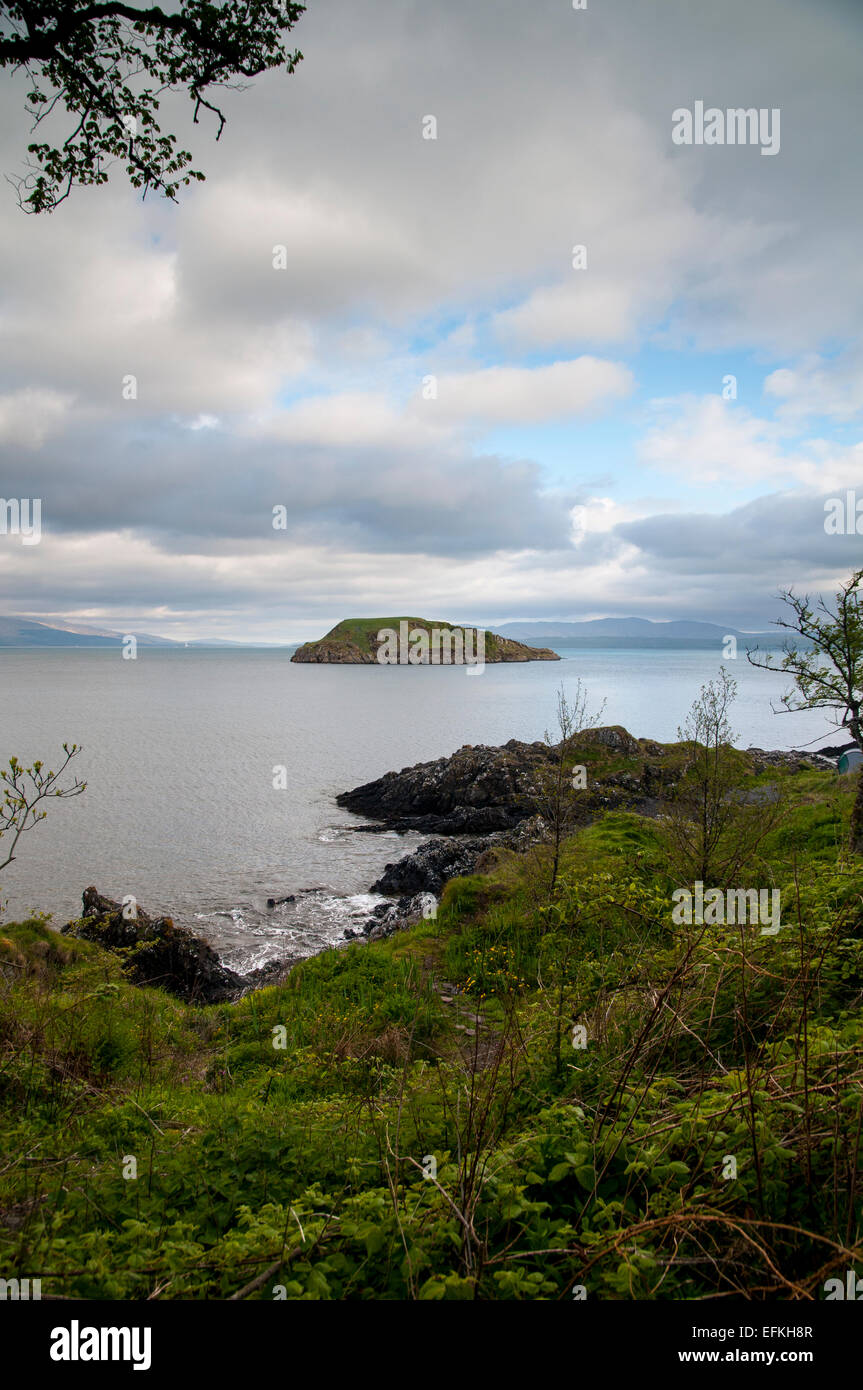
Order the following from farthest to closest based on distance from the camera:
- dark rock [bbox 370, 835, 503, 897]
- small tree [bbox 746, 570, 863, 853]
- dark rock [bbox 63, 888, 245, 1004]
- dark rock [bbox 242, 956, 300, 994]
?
dark rock [bbox 370, 835, 503, 897] < dark rock [bbox 242, 956, 300, 994] < dark rock [bbox 63, 888, 245, 1004] < small tree [bbox 746, 570, 863, 853]

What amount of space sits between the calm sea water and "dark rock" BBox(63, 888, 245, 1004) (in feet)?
6.20

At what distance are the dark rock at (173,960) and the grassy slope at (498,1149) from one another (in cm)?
767

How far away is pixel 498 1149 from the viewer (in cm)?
404

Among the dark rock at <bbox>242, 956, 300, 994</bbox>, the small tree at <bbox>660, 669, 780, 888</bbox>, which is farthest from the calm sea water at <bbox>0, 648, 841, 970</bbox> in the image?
the small tree at <bbox>660, 669, 780, 888</bbox>

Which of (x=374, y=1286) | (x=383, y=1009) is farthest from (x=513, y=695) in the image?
(x=374, y=1286)

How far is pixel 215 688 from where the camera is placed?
467 ft

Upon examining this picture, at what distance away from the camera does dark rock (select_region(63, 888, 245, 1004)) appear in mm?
16484

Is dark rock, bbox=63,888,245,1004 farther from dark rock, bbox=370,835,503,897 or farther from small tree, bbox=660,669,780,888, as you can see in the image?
small tree, bbox=660,669,780,888

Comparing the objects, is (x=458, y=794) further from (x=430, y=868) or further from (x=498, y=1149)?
(x=498, y=1149)

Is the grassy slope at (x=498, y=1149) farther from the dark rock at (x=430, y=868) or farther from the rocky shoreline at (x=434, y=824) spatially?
the dark rock at (x=430, y=868)

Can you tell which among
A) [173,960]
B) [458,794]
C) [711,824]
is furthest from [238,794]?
[711,824]

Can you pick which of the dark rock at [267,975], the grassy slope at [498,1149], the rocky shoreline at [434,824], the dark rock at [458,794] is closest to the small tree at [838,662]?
the grassy slope at [498,1149]

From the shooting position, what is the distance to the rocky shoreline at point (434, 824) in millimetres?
17109
